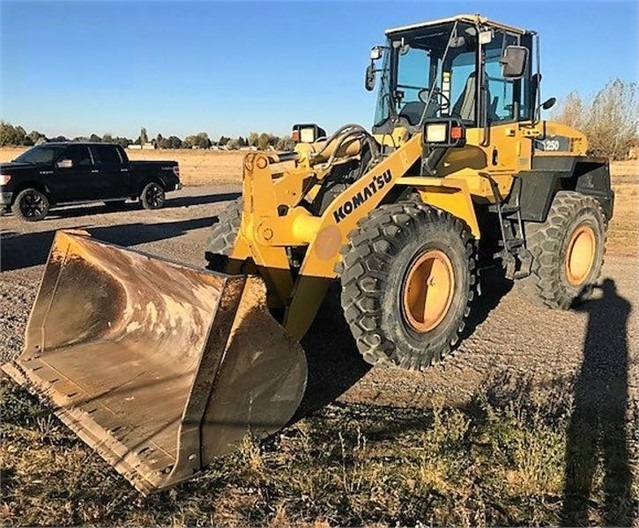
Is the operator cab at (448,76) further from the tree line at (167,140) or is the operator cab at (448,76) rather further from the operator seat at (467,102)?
the tree line at (167,140)

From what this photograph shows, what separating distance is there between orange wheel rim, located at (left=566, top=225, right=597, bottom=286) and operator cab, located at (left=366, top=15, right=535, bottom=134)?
5.14ft

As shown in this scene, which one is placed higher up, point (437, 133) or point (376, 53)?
point (376, 53)

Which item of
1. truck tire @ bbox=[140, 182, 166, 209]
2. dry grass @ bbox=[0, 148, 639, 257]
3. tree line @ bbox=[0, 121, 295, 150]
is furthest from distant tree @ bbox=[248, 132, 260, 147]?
truck tire @ bbox=[140, 182, 166, 209]

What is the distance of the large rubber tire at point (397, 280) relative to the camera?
15.5ft

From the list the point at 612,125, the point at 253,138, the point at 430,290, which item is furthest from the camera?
the point at 253,138

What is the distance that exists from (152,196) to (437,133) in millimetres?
13598

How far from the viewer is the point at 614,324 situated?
22.6ft

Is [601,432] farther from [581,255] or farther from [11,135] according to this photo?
[11,135]

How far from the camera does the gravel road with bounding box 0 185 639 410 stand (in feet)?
16.6

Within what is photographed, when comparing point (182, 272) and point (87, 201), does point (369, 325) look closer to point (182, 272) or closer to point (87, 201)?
point (182, 272)

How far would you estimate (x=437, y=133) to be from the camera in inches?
216

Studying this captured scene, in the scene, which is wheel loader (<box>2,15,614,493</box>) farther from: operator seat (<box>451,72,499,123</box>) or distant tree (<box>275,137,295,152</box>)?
distant tree (<box>275,137,295,152</box>)

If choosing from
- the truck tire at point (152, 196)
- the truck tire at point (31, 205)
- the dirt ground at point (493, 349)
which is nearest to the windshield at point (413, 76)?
the dirt ground at point (493, 349)

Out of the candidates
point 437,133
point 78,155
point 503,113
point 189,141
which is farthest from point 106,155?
point 189,141
